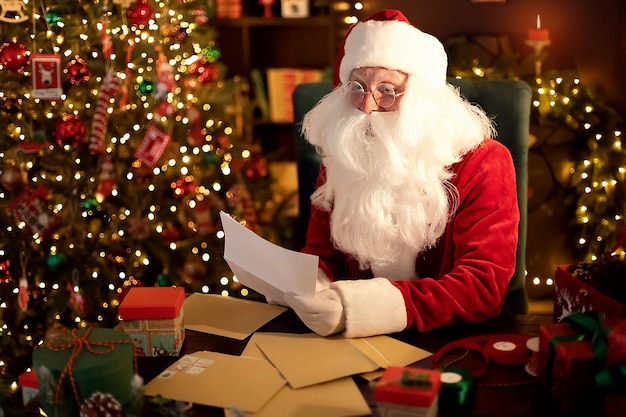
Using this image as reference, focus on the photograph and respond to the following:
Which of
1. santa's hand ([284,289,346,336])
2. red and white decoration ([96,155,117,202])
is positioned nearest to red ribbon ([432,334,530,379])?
santa's hand ([284,289,346,336])

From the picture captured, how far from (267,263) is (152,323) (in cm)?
27

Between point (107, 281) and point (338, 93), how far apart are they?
5.38 ft

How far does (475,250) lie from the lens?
167 centimetres

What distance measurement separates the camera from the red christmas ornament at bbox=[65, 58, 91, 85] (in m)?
2.73

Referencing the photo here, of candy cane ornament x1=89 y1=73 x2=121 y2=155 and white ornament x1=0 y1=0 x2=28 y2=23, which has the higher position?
white ornament x1=0 y1=0 x2=28 y2=23

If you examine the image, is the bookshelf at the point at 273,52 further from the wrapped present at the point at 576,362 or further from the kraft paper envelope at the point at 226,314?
the wrapped present at the point at 576,362

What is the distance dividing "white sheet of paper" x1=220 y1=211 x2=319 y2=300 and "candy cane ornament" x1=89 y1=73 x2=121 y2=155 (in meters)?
1.37

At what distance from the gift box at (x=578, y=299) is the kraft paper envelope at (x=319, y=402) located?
459 mm

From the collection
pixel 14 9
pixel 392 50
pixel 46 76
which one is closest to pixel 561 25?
pixel 392 50

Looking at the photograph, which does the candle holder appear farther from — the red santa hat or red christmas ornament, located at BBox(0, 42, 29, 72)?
red christmas ornament, located at BBox(0, 42, 29, 72)

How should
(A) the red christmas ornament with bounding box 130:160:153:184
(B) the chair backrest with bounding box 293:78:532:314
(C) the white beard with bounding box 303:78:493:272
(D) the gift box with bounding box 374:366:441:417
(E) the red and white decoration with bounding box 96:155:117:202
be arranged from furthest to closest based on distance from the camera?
(A) the red christmas ornament with bounding box 130:160:153:184 → (E) the red and white decoration with bounding box 96:155:117:202 → (B) the chair backrest with bounding box 293:78:532:314 → (C) the white beard with bounding box 303:78:493:272 → (D) the gift box with bounding box 374:366:441:417

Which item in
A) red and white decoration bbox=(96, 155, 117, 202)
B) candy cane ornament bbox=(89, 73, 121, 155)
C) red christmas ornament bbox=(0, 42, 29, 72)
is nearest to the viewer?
red christmas ornament bbox=(0, 42, 29, 72)

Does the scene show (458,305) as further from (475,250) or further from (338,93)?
(338,93)

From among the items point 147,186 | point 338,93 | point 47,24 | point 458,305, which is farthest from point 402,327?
point 47,24
